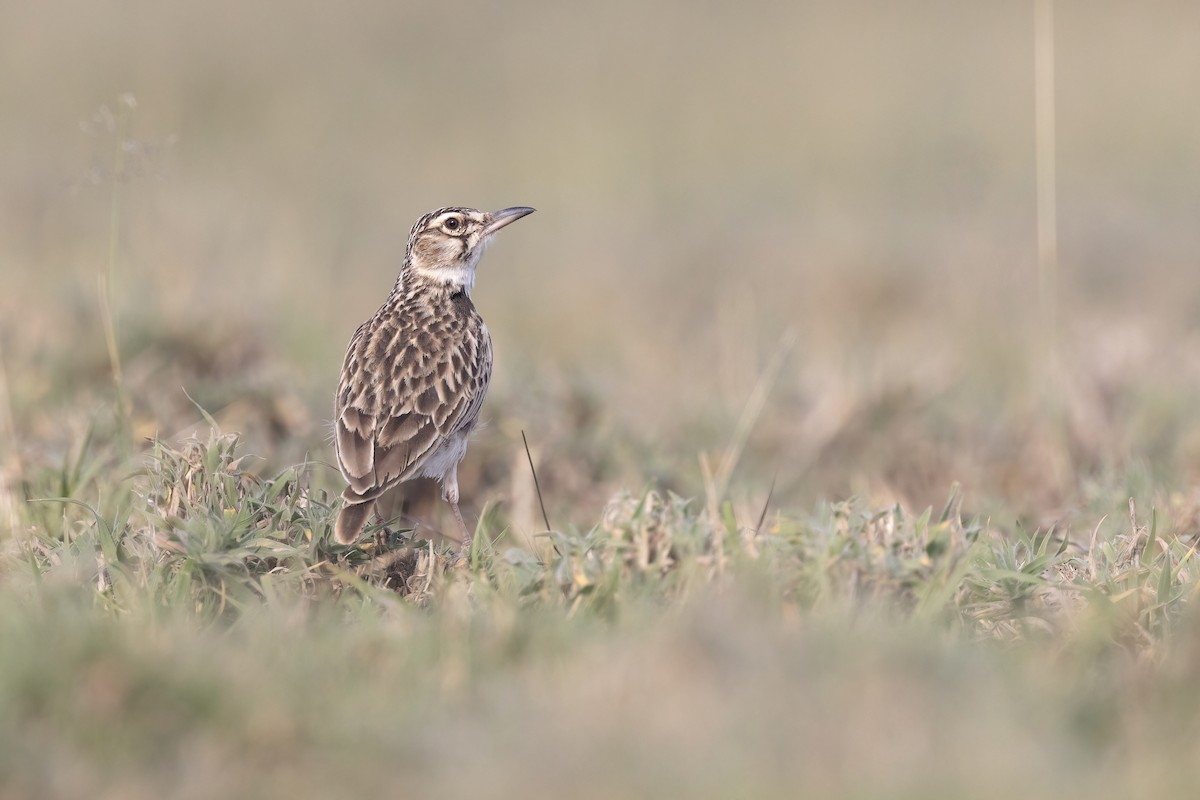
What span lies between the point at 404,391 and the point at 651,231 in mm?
7807

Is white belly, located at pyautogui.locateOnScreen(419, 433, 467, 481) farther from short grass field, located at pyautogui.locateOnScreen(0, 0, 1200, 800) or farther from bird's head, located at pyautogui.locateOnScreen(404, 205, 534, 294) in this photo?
bird's head, located at pyautogui.locateOnScreen(404, 205, 534, 294)

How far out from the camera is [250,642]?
335 cm

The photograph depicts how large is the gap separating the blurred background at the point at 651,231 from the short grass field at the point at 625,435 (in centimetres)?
4

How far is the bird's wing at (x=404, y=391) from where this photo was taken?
16.2ft

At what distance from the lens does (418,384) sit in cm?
517

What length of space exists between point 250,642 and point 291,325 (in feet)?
15.2

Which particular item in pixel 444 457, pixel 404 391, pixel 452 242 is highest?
pixel 452 242

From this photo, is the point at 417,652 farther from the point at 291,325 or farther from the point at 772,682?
the point at 291,325

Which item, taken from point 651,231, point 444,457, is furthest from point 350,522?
point 651,231

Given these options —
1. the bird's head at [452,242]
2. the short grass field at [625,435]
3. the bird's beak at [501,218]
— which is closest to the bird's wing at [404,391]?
the short grass field at [625,435]

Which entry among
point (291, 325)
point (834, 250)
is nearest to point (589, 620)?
point (291, 325)

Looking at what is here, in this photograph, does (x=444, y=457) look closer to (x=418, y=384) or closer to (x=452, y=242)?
(x=418, y=384)

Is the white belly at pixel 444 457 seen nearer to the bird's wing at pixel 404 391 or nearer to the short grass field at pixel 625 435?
the bird's wing at pixel 404 391

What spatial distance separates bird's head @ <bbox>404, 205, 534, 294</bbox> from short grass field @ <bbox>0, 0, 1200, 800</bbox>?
2.43 ft
